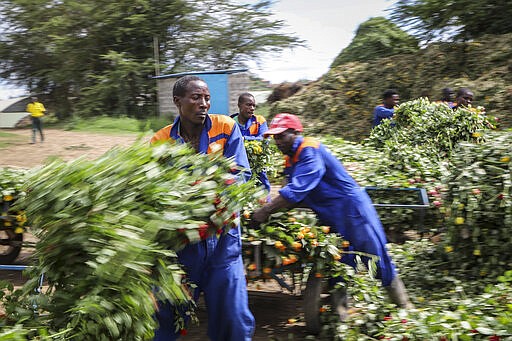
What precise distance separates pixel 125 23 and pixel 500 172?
21.9m

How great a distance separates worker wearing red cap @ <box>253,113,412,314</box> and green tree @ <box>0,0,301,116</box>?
20247 mm

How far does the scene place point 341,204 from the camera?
14.1ft

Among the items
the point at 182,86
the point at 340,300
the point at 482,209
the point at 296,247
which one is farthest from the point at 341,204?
the point at 182,86

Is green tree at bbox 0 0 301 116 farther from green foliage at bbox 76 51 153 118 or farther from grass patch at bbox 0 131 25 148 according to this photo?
grass patch at bbox 0 131 25 148

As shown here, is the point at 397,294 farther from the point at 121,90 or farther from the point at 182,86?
the point at 121,90

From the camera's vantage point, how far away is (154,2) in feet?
79.5

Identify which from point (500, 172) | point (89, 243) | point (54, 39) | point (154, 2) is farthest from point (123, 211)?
point (54, 39)

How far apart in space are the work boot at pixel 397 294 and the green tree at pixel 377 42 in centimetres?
1396

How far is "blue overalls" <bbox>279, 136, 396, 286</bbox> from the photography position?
13.8ft

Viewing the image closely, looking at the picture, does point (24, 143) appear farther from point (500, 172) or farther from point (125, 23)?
point (500, 172)

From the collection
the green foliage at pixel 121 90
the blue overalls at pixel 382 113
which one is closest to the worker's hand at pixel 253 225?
the blue overalls at pixel 382 113

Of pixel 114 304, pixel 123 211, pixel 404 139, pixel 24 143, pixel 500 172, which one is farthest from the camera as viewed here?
pixel 24 143

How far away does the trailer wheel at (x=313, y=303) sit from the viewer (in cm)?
441

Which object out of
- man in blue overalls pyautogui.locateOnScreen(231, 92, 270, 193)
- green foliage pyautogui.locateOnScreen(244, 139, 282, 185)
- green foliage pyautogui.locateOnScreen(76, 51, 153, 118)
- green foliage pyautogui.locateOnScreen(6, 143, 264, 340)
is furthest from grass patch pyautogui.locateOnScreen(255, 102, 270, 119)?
green foliage pyautogui.locateOnScreen(6, 143, 264, 340)
